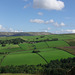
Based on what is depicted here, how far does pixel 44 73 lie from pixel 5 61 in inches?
2064

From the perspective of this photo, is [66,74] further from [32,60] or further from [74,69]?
[32,60]

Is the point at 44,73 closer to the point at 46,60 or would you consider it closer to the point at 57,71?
the point at 57,71

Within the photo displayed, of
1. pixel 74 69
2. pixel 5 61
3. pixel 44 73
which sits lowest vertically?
pixel 5 61

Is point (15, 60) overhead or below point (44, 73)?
below

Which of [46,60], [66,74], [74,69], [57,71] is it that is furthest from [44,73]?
[46,60]

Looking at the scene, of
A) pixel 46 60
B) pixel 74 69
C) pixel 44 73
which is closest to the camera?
pixel 74 69

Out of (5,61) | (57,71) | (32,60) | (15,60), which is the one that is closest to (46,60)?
(32,60)

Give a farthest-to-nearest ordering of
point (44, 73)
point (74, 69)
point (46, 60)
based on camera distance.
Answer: point (46, 60) < point (44, 73) < point (74, 69)

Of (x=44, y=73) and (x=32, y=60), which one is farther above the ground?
(x=44, y=73)

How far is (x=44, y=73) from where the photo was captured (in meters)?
Answer: 7.16

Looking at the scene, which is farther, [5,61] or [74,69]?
[5,61]

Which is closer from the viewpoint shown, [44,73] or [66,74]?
[66,74]

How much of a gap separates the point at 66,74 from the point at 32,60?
5174 centimetres

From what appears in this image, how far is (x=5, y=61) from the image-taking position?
5616 centimetres
